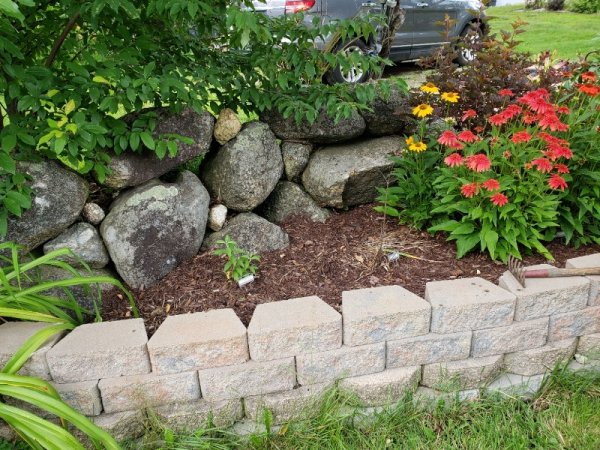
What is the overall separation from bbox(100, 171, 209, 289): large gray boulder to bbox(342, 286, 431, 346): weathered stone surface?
823mm

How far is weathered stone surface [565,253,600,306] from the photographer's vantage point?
2150mm

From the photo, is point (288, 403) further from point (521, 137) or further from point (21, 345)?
point (521, 137)

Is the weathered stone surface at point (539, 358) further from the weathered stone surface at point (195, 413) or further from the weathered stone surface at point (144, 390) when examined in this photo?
the weathered stone surface at point (144, 390)

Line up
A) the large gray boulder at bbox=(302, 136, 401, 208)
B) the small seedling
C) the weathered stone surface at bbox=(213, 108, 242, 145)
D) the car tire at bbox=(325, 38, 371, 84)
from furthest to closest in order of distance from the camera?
the large gray boulder at bbox=(302, 136, 401, 208)
the car tire at bbox=(325, 38, 371, 84)
the weathered stone surface at bbox=(213, 108, 242, 145)
the small seedling

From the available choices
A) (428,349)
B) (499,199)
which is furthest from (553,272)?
(428,349)

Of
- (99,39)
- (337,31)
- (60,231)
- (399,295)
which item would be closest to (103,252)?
(60,231)

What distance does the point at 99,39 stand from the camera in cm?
210

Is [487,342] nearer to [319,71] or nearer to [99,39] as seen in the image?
[319,71]

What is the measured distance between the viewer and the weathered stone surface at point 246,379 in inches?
76.3

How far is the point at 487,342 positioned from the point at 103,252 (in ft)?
5.47

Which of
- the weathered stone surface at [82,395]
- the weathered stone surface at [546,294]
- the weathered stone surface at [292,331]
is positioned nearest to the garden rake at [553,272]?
the weathered stone surface at [546,294]

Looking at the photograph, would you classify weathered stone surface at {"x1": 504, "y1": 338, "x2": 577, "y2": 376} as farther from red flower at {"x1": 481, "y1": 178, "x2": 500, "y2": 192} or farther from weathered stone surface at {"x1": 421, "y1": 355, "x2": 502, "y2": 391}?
red flower at {"x1": 481, "y1": 178, "x2": 500, "y2": 192}

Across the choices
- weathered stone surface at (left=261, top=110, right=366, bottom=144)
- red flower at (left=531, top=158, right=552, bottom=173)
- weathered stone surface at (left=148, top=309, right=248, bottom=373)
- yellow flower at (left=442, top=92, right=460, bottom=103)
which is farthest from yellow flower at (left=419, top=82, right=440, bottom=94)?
weathered stone surface at (left=148, top=309, right=248, bottom=373)

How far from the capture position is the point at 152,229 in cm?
232
